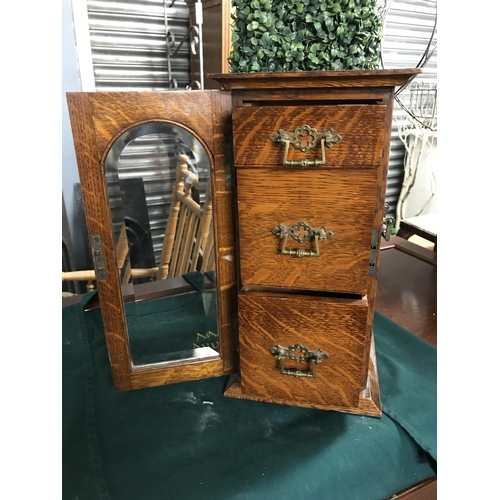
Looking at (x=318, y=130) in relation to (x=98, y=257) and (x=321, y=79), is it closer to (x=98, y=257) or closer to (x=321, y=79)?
(x=321, y=79)

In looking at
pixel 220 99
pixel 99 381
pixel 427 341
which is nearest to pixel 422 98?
pixel 427 341

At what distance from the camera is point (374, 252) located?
69 cm

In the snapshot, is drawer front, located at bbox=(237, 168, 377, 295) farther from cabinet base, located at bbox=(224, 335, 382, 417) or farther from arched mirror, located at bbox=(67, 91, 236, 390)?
cabinet base, located at bbox=(224, 335, 382, 417)

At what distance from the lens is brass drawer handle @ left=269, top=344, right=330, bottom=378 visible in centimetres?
75

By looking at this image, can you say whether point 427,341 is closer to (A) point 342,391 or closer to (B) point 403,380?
(B) point 403,380

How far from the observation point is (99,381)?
2.85ft

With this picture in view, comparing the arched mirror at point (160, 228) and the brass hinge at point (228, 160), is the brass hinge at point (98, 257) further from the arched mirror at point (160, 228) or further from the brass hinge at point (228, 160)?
the brass hinge at point (228, 160)

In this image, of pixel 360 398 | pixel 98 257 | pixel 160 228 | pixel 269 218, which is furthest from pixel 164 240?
pixel 360 398

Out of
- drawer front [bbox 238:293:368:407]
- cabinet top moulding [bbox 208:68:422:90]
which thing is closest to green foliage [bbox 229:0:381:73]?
cabinet top moulding [bbox 208:68:422:90]

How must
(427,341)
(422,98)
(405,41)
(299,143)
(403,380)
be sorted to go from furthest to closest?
1. (422,98)
2. (405,41)
3. (427,341)
4. (403,380)
5. (299,143)

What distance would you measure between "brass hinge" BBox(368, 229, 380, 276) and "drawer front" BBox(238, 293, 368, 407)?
64mm

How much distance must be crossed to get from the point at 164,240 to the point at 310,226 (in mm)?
367

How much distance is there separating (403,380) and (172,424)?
0.50 metres

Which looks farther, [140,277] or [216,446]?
[140,277]
